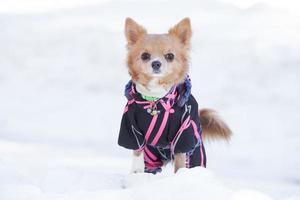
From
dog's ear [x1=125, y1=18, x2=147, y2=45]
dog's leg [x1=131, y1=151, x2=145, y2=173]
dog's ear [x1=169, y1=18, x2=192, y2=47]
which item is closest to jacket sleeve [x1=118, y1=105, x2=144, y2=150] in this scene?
dog's leg [x1=131, y1=151, x2=145, y2=173]

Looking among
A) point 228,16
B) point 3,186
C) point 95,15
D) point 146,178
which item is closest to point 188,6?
point 228,16

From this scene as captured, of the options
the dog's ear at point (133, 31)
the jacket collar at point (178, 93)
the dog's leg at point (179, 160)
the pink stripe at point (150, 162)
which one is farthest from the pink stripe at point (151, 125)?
the dog's ear at point (133, 31)

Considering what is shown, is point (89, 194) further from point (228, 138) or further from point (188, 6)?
point (188, 6)

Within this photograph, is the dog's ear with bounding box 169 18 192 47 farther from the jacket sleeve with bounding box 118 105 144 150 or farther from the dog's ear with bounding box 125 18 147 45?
the jacket sleeve with bounding box 118 105 144 150

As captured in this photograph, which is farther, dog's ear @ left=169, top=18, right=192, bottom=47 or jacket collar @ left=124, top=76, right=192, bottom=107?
dog's ear @ left=169, top=18, right=192, bottom=47

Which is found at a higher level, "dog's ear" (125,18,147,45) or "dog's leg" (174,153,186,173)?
"dog's ear" (125,18,147,45)

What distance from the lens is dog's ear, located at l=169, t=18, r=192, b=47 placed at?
5109mm

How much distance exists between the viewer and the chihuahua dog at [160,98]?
16.1 ft

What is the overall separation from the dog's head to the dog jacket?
0.10 metres

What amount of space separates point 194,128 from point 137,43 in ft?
2.30

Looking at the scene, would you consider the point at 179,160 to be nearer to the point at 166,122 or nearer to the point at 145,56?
the point at 166,122

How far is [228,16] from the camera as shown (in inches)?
398

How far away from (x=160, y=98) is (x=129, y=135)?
0.33 meters

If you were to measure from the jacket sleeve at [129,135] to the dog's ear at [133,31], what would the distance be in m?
0.51
